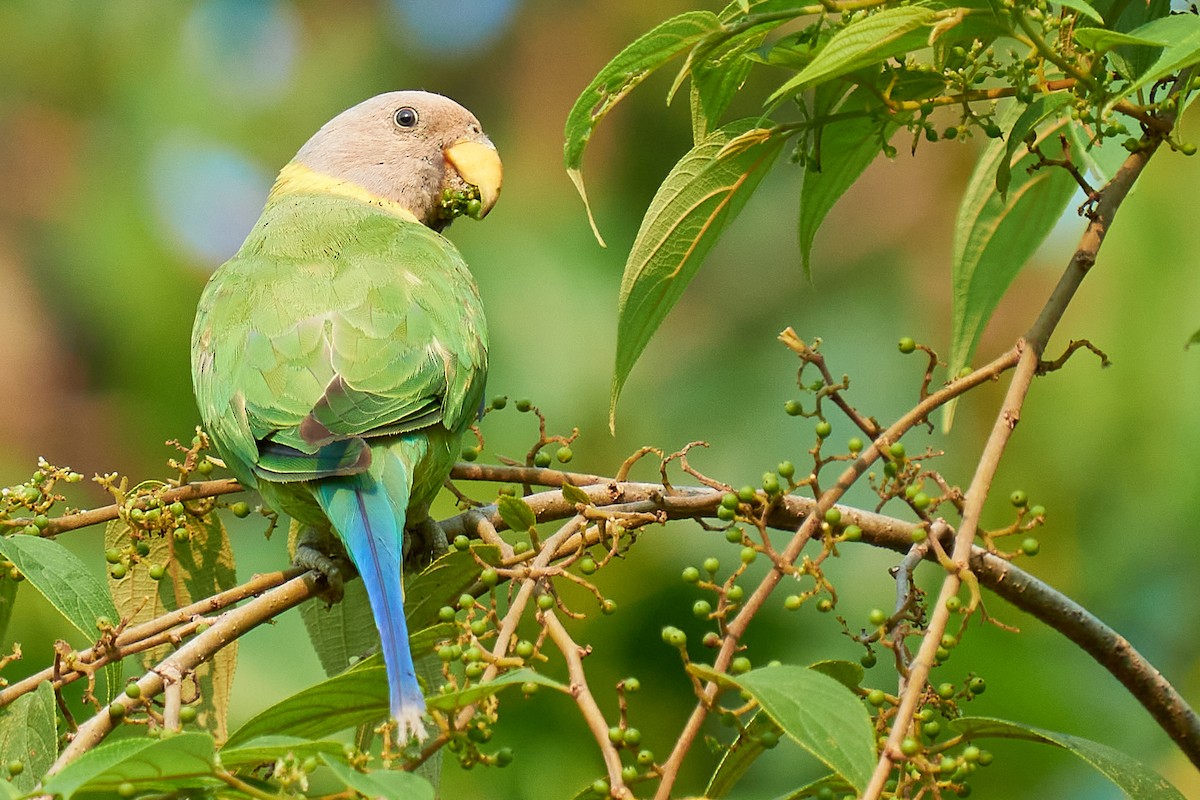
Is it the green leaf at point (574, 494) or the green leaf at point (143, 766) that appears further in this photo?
the green leaf at point (574, 494)

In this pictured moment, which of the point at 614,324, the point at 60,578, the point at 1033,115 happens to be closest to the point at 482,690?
the point at 60,578

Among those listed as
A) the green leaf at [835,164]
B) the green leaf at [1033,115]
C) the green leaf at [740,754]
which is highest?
the green leaf at [835,164]

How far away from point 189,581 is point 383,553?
0.33 meters

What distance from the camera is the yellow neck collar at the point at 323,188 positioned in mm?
2939

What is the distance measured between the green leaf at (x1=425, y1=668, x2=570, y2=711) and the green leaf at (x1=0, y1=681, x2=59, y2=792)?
556mm

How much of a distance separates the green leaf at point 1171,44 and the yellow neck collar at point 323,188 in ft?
6.09

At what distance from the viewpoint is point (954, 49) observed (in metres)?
1.38

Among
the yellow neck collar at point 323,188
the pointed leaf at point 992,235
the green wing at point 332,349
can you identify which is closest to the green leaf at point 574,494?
the green wing at point 332,349

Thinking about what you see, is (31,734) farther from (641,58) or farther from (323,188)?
(323,188)

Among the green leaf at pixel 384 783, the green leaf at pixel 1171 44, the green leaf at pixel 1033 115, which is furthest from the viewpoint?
the green leaf at pixel 1033 115

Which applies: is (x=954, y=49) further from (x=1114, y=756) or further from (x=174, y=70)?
(x=174, y=70)

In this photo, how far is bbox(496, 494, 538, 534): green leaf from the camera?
1369mm

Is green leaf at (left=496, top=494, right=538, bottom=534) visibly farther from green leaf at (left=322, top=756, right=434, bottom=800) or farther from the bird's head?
the bird's head

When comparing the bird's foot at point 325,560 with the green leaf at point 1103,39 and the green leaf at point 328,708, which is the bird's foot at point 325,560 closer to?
the green leaf at point 328,708
